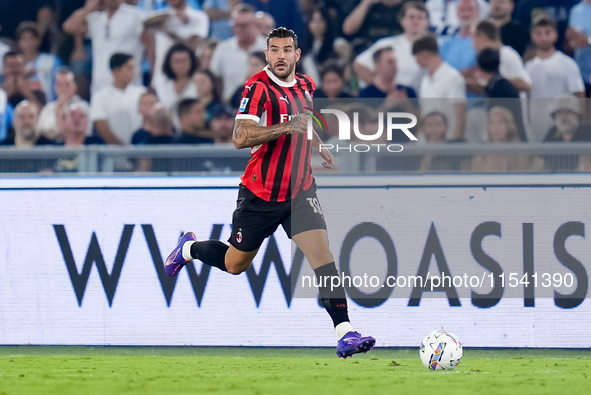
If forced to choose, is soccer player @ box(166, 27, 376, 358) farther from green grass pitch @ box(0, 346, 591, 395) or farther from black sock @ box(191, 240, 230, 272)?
green grass pitch @ box(0, 346, 591, 395)

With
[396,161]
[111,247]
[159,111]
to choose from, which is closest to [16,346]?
[111,247]

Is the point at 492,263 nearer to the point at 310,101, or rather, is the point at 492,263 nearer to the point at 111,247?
the point at 310,101

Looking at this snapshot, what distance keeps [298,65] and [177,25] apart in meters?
1.42

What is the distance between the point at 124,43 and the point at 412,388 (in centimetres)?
608

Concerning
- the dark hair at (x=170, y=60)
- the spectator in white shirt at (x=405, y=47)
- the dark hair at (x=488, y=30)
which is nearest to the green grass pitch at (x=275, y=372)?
the spectator in white shirt at (x=405, y=47)

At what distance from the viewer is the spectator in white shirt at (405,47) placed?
852 cm

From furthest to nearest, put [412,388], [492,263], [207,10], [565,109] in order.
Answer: [207,10], [565,109], [492,263], [412,388]

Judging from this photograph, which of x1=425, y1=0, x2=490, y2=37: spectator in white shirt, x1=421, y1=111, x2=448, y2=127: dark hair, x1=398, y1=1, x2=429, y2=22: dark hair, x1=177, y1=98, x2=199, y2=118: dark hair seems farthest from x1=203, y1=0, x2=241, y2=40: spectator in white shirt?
x1=421, y1=111, x2=448, y2=127: dark hair

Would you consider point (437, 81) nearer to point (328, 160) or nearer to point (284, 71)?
point (328, 160)

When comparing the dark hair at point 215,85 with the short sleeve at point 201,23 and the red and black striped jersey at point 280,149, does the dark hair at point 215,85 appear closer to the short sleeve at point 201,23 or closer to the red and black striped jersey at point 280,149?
the short sleeve at point 201,23

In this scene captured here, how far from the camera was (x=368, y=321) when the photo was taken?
6703mm

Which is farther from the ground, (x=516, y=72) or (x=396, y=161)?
(x=516, y=72)

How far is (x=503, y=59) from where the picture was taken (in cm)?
820

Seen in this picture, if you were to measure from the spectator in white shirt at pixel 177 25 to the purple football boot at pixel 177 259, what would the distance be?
3308 millimetres
